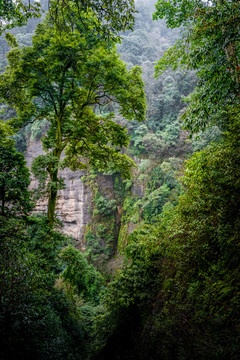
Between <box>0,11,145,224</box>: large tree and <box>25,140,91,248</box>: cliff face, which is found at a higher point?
<box>0,11,145,224</box>: large tree

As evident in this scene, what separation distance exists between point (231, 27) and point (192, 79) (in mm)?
19269

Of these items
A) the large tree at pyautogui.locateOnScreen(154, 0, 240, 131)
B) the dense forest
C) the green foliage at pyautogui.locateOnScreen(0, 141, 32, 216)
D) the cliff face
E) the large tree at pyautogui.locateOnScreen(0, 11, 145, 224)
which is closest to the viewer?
the dense forest

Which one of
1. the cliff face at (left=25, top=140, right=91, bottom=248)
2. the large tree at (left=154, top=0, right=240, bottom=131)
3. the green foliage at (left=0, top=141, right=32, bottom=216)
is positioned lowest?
the cliff face at (left=25, top=140, right=91, bottom=248)

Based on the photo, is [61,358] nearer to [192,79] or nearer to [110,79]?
[110,79]

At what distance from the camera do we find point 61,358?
3.70m

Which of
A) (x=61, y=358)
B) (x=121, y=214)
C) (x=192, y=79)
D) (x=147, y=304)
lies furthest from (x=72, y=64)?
(x=192, y=79)

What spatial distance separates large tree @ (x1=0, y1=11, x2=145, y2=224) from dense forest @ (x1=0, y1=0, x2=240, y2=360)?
4 centimetres

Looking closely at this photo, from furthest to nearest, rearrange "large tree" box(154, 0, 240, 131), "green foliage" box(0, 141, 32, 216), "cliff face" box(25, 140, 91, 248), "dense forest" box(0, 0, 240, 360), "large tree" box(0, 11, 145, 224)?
1. "cliff face" box(25, 140, 91, 248)
2. "large tree" box(0, 11, 145, 224)
3. "green foliage" box(0, 141, 32, 216)
4. "large tree" box(154, 0, 240, 131)
5. "dense forest" box(0, 0, 240, 360)

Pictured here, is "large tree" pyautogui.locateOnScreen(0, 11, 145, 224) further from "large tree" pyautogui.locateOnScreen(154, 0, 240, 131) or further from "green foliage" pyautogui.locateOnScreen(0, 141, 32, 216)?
"large tree" pyautogui.locateOnScreen(154, 0, 240, 131)

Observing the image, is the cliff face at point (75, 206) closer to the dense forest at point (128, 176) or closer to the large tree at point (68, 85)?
the dense forest at point (128, 176)

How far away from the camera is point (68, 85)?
5.77 meters

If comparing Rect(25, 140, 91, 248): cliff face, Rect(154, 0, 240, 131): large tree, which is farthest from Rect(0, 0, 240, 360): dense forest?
Rect(25, 140, 91, 248): cliff face

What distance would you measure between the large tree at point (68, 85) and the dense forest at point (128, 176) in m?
0.04

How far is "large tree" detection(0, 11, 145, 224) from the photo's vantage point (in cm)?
531
